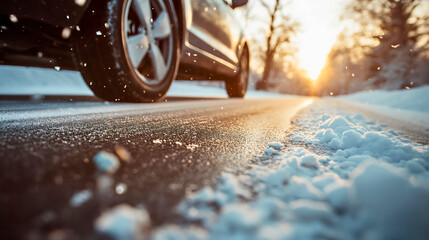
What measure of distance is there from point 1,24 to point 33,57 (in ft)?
2.78

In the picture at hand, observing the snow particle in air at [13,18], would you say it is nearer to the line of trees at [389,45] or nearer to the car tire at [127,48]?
the car tire at [127,48]

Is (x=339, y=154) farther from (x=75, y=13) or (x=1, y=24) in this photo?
(x=1, y=24)

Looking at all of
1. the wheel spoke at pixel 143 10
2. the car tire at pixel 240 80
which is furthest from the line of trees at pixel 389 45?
the wheel spoke at pixel 143 10

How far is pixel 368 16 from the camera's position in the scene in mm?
19875

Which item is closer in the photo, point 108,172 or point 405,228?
point 405,228

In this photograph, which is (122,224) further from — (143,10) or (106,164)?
(143,10)

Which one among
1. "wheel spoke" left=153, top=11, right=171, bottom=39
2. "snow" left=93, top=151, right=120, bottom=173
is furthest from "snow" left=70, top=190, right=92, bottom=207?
"wheel spoke" left=153, top=11, right=171, bottom=39

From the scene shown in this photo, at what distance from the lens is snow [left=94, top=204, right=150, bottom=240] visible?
0.37 m

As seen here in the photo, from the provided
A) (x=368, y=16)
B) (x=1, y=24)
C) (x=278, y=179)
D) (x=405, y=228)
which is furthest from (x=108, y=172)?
(x=368, y=16)

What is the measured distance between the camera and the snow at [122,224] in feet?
1.22

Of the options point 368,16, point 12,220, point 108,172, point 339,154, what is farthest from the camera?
Answer: point 368,16

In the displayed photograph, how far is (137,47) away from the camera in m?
2.06

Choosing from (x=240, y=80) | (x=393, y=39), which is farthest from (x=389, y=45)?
(x=240, y=80)

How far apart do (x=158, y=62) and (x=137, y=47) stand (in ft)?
0.96
